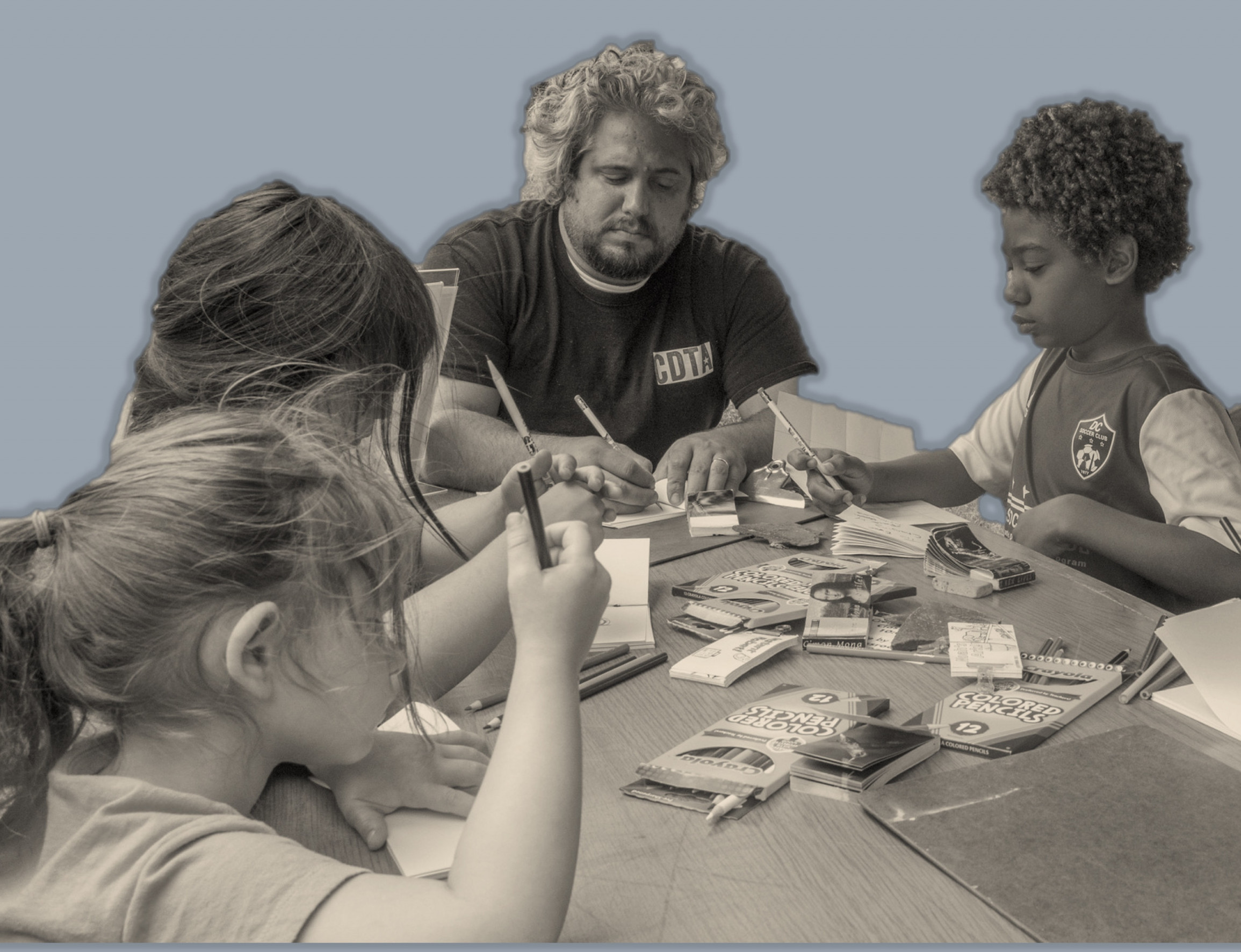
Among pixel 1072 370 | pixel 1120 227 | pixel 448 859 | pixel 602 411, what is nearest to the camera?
pixel 448 859

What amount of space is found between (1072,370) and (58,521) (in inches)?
72.3

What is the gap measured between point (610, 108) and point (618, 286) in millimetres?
409

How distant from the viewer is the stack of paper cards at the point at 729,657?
3.81ft

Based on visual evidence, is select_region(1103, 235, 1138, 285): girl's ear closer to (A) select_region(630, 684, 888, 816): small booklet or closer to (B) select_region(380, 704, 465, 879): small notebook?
(A) select_region(630, 684, 888, 816): small booklet

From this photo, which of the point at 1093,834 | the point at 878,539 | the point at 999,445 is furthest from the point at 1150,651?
the point at 999,445

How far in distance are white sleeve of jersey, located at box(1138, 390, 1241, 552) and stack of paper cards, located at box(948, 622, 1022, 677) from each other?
0.63 m

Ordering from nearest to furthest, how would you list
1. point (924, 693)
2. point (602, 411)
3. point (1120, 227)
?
point (924, 693) < point (1120, 227) < point (602, 411)

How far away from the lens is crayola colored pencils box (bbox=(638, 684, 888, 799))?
93 cm

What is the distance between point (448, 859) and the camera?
2.80 feet

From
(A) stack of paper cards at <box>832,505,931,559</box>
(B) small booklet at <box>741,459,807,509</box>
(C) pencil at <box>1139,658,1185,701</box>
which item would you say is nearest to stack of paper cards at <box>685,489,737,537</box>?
(B) small booklet at <box>741,459,807,509</box>

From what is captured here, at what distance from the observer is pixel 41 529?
785 millimetres

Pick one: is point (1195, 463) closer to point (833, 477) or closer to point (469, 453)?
point (833, 477)

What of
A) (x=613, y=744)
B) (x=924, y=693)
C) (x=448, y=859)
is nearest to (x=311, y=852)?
(x=448, y=859)

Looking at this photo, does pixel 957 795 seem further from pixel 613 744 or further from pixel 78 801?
pixel 78 801
